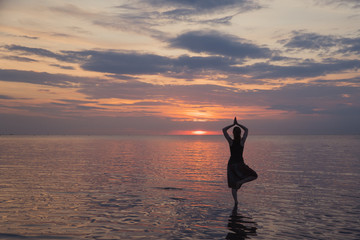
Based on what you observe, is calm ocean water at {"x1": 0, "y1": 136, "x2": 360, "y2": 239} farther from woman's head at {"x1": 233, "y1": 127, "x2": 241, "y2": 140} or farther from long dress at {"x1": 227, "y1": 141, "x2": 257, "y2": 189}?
woman's head at {"x1": 233, "y1": 127, "x2": 241, "y2": 140}

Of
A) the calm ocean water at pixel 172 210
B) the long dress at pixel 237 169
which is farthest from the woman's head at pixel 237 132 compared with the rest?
the calm ocean water at pixel 172 210

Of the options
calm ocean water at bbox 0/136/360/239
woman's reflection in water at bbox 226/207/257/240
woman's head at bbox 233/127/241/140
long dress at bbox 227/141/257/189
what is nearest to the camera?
woman's reflection in water at bbox 226/207/257/240

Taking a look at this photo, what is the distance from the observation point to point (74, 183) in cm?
2248

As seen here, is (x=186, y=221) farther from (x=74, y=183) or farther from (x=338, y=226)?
(x=74, y=183)

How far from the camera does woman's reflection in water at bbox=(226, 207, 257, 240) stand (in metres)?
10.8

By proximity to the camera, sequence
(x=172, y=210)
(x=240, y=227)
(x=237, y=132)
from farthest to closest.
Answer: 1. (x=172, y=210)
2. (x=237, y=132)
3. (x=240, y=227)

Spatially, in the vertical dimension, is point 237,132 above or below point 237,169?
above

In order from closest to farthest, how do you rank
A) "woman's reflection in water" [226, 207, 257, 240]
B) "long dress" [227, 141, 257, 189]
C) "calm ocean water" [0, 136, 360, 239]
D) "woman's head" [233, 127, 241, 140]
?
"woman's reflection in water" [226, 207, 257, 240]
"calm ocean water" [0, 136, 360, 239]
"woman's head" [233, 127, 241, 140]
"long dress" [227, 141, 257, 189]

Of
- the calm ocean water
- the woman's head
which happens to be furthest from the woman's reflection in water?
the woman's head

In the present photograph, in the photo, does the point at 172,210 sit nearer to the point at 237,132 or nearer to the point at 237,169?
the point at 237,169

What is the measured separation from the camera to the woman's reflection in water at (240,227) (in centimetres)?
1085

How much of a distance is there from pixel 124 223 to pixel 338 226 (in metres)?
8.30

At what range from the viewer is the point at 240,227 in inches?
465

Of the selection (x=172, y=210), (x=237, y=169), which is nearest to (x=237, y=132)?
(x=237, y=169)
